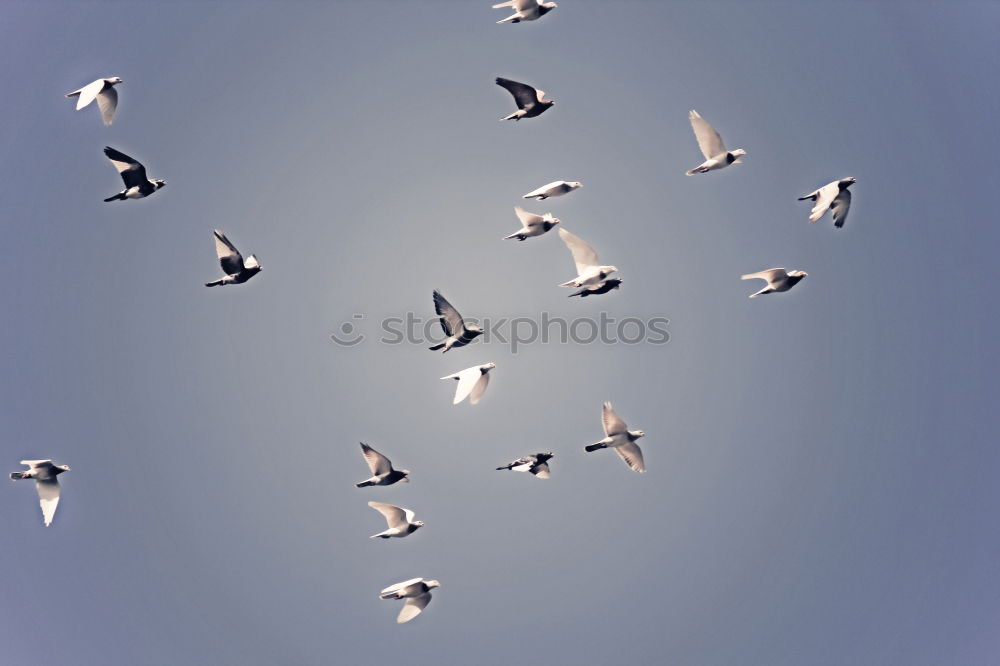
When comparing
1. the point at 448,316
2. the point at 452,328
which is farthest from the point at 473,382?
the point at 448,316

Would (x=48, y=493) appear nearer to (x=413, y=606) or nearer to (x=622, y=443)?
(x=413, y=606)

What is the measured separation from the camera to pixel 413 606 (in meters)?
65.7

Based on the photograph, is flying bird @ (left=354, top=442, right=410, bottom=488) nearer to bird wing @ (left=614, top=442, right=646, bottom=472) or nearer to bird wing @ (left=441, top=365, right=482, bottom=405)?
bird wing @ (left=441, top=365, right=482, bottom=405)

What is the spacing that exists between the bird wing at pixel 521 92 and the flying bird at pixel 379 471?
63.0 ft

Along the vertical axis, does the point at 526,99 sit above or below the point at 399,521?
above

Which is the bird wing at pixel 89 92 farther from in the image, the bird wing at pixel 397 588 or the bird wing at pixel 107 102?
the bird wing at pixel 397 588

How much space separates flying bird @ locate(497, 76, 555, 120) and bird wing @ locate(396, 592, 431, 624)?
85.9 ft

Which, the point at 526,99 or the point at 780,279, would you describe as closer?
the point at 526,99

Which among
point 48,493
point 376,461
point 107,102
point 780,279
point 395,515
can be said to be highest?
point 107,102

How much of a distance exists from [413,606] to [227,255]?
21610 mm

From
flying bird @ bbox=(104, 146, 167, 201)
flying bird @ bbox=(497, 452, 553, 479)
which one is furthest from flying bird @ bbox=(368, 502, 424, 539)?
flying bird @ bbox=(104, 146, 167, 201)

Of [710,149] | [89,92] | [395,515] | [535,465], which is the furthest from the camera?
[535,465]

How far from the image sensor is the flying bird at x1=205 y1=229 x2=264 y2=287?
58.1m

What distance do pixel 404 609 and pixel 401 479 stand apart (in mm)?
7142
